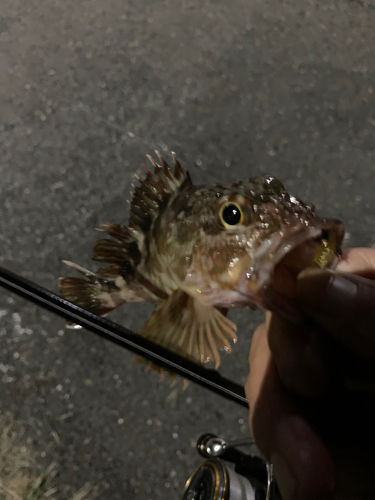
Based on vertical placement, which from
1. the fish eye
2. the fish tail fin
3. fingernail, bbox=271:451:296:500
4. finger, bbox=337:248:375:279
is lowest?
the fish tail fin

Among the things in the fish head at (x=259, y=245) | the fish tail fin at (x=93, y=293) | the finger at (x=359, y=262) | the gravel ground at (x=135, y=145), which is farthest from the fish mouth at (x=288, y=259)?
the gravel ground at (x=135, y=145)

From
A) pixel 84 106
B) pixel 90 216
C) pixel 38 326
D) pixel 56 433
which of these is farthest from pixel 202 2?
pixel 56 433

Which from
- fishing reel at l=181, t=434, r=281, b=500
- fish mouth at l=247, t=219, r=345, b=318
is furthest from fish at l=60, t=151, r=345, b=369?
fishing reel at l=181, t=434, r=281, b=500

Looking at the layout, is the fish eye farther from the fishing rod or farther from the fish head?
the fishing rod

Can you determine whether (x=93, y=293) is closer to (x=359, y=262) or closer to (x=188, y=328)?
(x=188, y=328)

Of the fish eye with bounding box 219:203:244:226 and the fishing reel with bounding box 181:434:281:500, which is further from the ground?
the fish eye with bounding box 219:203:244:226

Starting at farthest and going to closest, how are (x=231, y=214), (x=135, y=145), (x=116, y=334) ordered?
1. (x=135, y=145)
2. (x=116, y=334)
3. (x=231, y=214)

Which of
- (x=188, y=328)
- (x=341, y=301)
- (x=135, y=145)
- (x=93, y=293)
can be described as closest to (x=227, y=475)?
(x=188, y=328)
